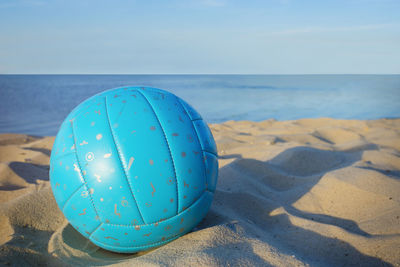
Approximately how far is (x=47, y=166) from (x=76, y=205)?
11.3 feet

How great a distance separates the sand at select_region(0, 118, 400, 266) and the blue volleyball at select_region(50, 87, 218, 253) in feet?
0.81

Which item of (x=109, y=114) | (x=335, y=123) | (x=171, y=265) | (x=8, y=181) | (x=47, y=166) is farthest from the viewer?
(x=335, y=123)

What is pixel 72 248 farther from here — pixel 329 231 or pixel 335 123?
pixel 335 123

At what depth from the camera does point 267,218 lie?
331 cm

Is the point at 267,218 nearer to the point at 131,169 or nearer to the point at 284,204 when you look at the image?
the point at 284,204

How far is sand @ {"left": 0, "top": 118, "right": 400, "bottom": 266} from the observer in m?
2.45

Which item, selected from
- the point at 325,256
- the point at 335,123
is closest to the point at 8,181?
the point at 325,256

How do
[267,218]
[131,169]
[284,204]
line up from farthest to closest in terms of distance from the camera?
[284,204], [267,218], [131,169]

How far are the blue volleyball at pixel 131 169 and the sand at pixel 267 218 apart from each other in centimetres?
25

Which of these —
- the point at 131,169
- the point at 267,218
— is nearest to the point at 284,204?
the point at 267,218

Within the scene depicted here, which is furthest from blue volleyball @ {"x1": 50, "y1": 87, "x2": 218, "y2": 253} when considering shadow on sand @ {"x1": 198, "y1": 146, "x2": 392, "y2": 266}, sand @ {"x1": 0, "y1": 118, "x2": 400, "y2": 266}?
shadow on sand @ {"x1": 198, "y1": 146, "x2": 392, "y2": 266}

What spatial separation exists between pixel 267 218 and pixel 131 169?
1.71 m

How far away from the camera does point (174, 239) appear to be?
8.68 feet

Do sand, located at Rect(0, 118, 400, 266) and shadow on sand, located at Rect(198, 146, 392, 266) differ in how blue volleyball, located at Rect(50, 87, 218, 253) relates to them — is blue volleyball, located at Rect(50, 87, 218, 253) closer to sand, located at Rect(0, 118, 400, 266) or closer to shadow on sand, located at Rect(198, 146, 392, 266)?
sand, located at Rect(0, 118, 400, 266)
